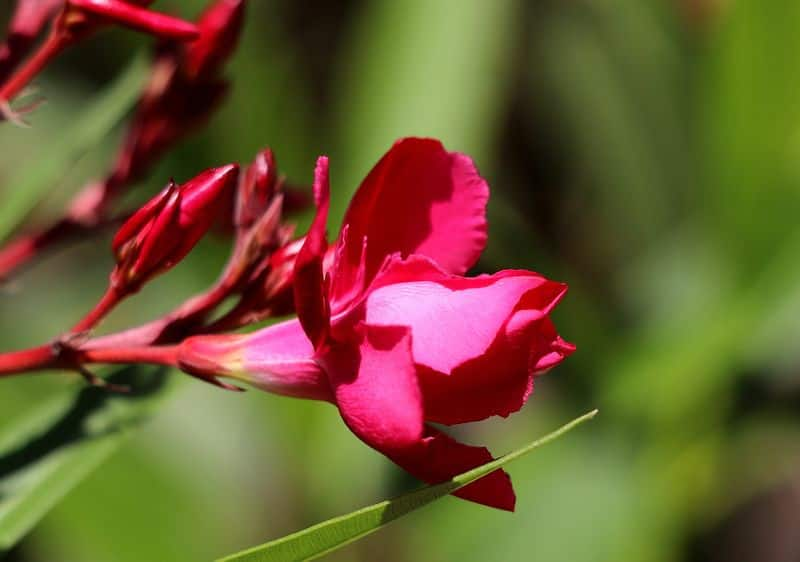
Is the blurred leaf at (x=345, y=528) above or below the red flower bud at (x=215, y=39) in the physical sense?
below

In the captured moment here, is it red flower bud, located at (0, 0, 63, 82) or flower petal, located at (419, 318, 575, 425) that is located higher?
red flower bud, located at (0, 0, 63, 82)

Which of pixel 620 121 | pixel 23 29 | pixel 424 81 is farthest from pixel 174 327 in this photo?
pixel 620 121

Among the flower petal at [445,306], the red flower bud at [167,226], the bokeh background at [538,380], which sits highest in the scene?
the red flower bud at [167,226]

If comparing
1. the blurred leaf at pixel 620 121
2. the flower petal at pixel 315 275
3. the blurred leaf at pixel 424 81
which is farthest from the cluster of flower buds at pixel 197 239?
the blurred leaf at pixel 620 121

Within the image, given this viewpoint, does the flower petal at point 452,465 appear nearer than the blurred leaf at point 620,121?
Yes

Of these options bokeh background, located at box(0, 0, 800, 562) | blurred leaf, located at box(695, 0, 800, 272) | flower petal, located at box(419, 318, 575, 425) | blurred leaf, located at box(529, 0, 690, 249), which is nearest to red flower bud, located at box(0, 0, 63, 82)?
flower petal, located at box(419, 318, 575, 425)

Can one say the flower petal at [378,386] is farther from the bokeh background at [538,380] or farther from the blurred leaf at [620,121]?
the blurred leaf at [620,121]

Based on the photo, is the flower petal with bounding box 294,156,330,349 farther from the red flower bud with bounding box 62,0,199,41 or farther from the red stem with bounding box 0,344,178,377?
the red flower bud with bounding box 62,0,199,41
